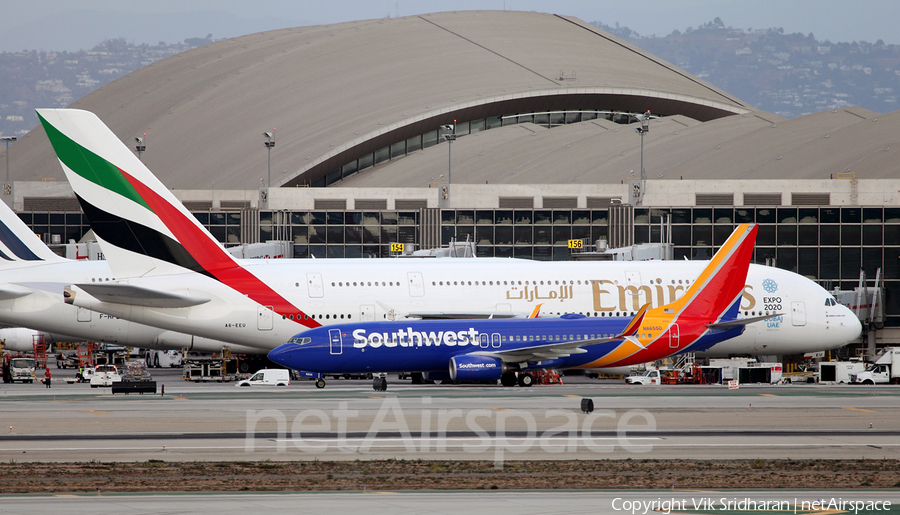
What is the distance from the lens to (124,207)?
4450 centimetres

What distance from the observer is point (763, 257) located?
6775cm

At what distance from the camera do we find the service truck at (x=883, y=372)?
47.8m

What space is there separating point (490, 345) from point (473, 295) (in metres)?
6.60

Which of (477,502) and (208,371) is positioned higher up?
(477,502)

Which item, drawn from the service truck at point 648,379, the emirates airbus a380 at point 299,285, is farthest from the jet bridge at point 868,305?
the service truck at point 648,379

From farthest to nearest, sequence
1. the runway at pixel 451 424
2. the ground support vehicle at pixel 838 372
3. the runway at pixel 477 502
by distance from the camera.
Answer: the ground support vehicle at pixel 838 372 → the runway at pixel 451 424 → the runway at pixel 477 502

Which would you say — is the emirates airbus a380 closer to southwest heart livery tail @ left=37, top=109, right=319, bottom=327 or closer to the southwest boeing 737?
southwest heart livery tail @ left=37, top=109, right=319, bottom=327

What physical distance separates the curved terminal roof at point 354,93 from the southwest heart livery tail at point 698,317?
Result: 46693 mm

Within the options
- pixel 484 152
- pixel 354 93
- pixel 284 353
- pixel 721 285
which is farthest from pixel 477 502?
pixel 354 93

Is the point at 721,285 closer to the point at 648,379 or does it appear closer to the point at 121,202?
the point at 648,379

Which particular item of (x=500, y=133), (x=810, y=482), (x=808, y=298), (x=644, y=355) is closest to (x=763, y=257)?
(x=808, y=298)

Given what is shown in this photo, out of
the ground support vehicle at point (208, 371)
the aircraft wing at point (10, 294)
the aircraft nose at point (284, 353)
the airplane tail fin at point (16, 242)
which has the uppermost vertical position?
the airplane tail fin at point (16, 242)

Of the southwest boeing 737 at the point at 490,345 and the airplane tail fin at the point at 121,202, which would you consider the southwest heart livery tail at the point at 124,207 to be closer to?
the airplane tail fin at the point at 121,202

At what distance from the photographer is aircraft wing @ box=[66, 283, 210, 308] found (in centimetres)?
4316
